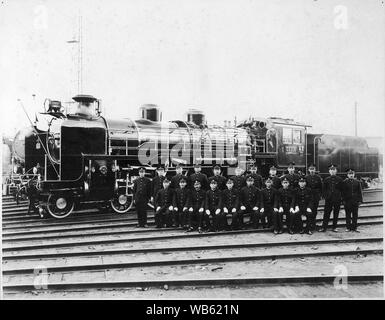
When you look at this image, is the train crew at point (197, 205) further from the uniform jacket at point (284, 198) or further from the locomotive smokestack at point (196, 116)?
the locomotive smokestack at point (196, 116)

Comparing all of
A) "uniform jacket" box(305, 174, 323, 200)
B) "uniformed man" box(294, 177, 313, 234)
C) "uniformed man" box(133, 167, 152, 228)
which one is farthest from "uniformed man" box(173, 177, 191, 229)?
"uniform jacket" box(305, 174, 323, 200)

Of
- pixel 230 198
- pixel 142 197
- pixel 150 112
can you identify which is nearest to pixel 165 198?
pixel 142 197

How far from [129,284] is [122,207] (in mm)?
4155

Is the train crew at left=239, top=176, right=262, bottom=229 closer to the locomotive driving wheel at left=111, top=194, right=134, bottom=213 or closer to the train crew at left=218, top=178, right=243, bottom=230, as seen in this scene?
the train crew at left=218, top=178, right=243, bottom=230

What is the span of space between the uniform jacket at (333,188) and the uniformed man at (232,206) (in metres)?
1.84

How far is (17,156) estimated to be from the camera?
9234mm

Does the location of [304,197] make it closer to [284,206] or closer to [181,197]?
[284,206]

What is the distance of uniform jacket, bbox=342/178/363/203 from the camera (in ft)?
23.0

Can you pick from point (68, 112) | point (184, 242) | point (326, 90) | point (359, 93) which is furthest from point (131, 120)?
point (359, 93)

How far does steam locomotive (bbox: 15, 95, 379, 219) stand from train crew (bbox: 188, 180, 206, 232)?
192cm

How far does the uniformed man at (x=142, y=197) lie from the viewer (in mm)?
7547

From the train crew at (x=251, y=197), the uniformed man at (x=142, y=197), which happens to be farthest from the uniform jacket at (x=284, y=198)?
the uniformed man at (x=142, y=197)
